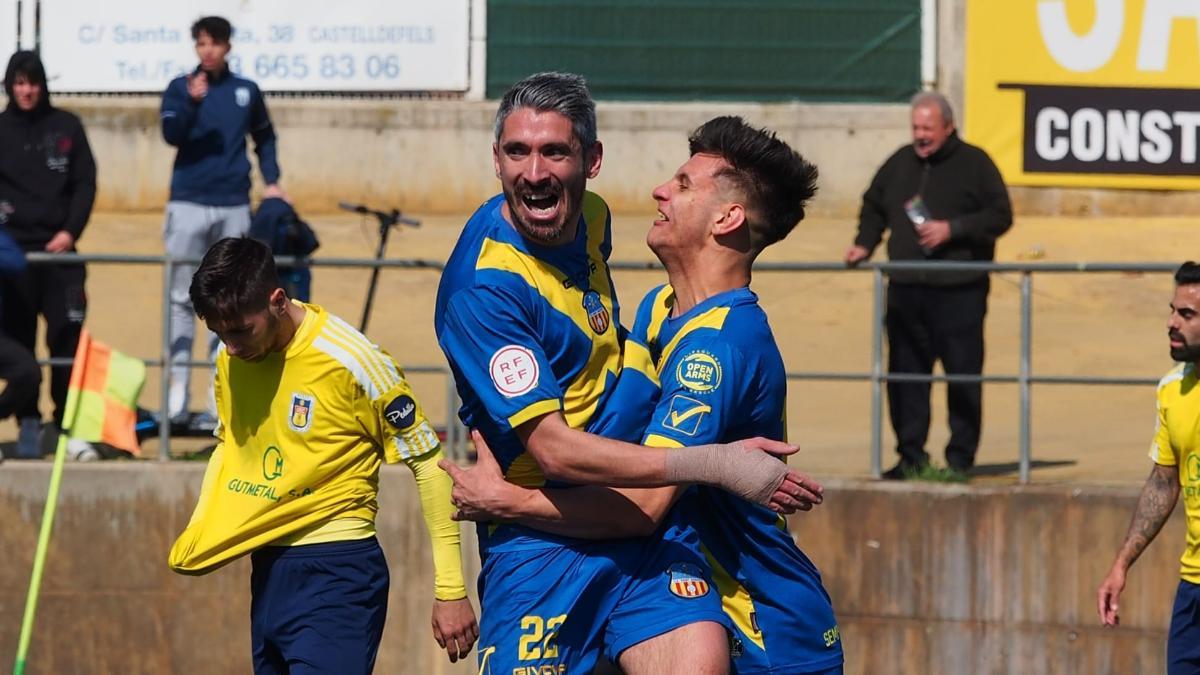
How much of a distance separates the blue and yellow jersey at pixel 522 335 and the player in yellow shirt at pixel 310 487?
125 cm

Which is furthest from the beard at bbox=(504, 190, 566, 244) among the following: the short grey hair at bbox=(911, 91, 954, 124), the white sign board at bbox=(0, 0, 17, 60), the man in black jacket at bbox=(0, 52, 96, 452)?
the white sign board at bbox=(0, 0, 17, 60)

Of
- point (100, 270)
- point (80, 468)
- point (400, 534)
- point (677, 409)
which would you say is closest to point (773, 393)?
point (677, 409)

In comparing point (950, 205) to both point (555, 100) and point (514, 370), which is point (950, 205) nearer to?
point (555, 100)

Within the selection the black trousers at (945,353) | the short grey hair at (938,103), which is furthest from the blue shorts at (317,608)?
the short grey hair at (938,103)

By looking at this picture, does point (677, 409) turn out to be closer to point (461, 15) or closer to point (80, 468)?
point (80, 468)

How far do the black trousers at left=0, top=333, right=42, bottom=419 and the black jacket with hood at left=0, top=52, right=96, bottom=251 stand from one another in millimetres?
852

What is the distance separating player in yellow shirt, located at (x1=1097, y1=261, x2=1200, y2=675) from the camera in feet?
26.0

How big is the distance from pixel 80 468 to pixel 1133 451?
598cm

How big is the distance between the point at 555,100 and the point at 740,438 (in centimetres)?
105

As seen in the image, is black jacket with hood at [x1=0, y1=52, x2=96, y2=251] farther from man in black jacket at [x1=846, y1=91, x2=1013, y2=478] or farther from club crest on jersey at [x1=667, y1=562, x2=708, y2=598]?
club crest on jersey at [x1=667, y1=562, x2=708, y2=598]

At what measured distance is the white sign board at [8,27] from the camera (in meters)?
18.6

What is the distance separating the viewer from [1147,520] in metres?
8.28

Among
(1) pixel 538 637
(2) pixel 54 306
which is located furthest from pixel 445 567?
(2) pixel 54 306

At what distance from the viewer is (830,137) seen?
1862 cm
